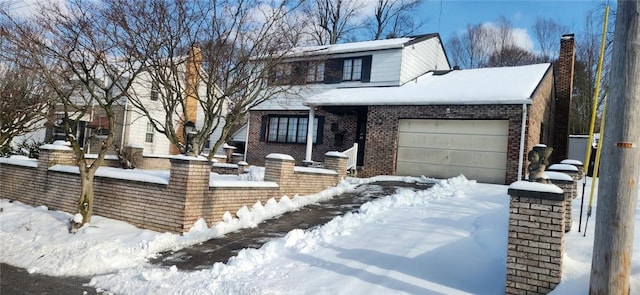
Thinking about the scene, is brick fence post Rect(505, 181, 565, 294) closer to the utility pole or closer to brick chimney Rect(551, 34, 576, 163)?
the utility pole

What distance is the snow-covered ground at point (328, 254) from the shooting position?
4.86 metres

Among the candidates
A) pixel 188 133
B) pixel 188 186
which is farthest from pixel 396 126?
pixel 188 186

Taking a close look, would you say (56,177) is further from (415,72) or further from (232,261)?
(415,72)

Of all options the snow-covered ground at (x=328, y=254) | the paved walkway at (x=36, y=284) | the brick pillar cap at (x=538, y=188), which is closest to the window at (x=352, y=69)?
the snow-covered ground at (x=328, y=254)

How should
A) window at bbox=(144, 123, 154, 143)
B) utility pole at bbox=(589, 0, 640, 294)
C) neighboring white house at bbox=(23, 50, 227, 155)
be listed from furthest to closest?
1. window at bbox=(144, 123, 154, 143)
2. neighboring white house at bbox=(23, 50, 227, 155)
3. utility pole at bbox=(589, 0, 640, 294)

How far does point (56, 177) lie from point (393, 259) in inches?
326

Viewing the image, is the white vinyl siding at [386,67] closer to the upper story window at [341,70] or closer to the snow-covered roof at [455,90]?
the upper story window at [341,70]

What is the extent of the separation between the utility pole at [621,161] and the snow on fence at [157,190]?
6.45m

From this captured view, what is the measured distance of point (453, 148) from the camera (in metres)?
14.0

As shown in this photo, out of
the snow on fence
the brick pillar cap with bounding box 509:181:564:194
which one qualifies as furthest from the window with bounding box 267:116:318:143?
the brick pillar cap with bounding box 509:181:564:194

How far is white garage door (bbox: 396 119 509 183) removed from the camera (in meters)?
13.2

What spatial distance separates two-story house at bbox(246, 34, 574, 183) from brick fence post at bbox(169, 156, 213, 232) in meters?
6.55

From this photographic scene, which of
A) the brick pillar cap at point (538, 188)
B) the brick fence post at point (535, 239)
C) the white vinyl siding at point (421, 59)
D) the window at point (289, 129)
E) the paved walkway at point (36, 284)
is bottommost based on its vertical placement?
the paved walkway at point (36, 284)

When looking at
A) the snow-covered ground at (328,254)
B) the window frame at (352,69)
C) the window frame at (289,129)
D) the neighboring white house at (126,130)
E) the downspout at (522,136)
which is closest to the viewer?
the snow-covered ground at (328,254)
